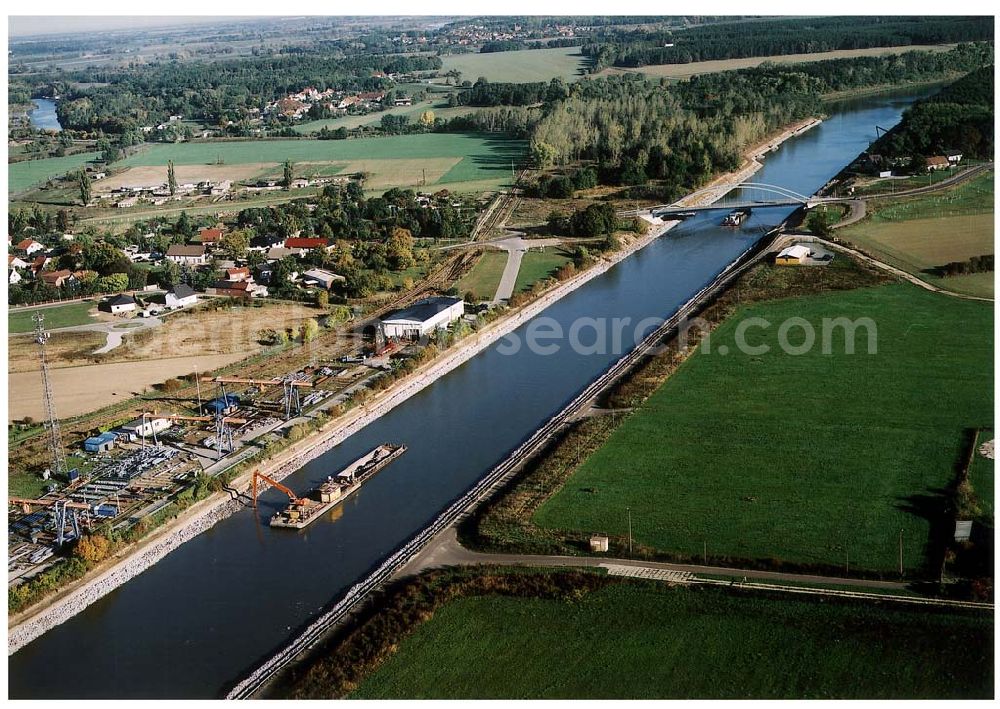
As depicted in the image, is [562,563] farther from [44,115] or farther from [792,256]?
[44,115]

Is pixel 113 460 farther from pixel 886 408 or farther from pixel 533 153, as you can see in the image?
pixel 533 153

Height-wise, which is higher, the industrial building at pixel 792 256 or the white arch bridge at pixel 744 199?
the white arch bridge at pixel 744 199

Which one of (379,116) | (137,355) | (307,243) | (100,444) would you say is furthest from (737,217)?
(379,116)

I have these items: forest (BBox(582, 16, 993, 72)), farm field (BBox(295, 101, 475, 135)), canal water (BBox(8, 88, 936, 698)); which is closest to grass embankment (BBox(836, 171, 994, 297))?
canal water (BBox(8, 88, 936, 698))

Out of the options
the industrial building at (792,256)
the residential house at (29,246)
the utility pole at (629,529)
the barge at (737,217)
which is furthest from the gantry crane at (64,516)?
the barge at (737,217)

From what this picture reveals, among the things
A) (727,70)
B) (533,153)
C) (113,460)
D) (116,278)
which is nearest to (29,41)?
(727,70)

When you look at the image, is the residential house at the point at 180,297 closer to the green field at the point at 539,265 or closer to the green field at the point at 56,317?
the green field at the point at 56,317
